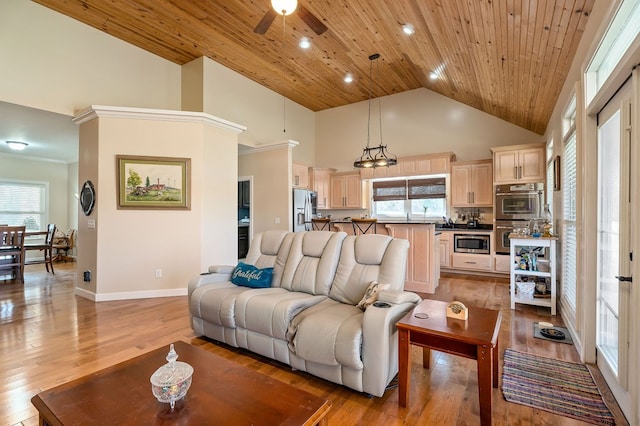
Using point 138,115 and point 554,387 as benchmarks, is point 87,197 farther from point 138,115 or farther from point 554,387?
point 554,387

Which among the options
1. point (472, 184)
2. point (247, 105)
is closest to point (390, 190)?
point (472, 184)

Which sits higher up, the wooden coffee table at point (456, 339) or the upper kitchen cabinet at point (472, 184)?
the upper kitchen cabinet at point (472, 184)

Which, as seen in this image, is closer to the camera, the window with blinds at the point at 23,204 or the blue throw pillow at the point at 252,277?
the blue throw pillow at the point at 252,277

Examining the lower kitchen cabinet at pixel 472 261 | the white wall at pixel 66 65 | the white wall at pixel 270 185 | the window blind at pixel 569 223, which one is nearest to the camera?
the window blind at pixel 569 223

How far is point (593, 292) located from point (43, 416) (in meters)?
3.58

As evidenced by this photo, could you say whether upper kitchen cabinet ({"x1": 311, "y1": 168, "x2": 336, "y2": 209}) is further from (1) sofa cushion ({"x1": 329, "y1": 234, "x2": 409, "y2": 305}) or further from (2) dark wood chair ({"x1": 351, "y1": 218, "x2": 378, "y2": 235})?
(1) sofa cushion ({"x1": 329, "y1": 234, "x2": 409, "y2": 305})

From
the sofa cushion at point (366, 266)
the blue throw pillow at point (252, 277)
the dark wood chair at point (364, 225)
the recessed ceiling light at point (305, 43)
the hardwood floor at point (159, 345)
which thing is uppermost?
the recessed ceiling light at point (305, 43)

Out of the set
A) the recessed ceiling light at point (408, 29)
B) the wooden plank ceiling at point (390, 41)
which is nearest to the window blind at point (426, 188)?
the wooden plank ceiling at point (390, 41)

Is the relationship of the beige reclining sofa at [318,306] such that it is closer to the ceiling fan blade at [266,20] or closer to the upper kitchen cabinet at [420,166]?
the ceiling fan blade at [266,20]

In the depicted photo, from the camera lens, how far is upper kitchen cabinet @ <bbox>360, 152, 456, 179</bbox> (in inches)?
260

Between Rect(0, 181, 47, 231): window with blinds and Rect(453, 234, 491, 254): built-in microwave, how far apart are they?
10.4 metres

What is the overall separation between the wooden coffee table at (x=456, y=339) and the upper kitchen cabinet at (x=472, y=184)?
4.64 m

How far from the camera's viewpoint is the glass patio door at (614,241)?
195 cm

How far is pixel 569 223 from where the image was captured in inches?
134
